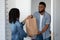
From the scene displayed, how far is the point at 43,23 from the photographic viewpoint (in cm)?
124

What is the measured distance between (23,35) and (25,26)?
78mm

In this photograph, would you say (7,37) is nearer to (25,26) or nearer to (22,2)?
(25,26)

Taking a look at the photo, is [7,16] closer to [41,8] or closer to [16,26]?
[16,26]

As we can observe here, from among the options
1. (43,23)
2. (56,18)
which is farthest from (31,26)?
(56,18)

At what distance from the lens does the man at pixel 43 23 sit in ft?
4.04

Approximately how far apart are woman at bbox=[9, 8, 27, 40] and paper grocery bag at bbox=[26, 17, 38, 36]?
4 cm

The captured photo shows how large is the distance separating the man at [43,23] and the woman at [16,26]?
0.12 m

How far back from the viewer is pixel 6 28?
128 centimetres

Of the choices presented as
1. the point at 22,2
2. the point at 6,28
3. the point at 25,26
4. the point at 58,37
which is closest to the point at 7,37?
the point at 6,28

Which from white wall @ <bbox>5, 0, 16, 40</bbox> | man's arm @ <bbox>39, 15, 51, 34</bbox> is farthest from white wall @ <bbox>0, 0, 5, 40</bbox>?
man's arm @ <bbox>39, 15, 51, 34</bbox>

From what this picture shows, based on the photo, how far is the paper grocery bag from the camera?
124 cm

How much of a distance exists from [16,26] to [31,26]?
127 millimetres

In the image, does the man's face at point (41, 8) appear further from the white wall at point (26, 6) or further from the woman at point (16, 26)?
the woman at point (16, 26)

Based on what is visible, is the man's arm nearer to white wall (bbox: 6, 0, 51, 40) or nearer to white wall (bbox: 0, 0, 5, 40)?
white wall (bbox: 6, 0, 51, 40)
